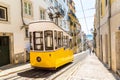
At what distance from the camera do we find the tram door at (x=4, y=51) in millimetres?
14258

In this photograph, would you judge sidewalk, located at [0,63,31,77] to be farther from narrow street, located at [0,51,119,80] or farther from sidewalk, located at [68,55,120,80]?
sidewalk, located at [68,55,120,80]

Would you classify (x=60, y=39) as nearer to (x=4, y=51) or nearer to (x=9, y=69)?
(x=9, y=69)

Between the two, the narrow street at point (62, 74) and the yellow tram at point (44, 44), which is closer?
the narrow street at point (62, 74)

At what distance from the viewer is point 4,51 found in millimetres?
14633

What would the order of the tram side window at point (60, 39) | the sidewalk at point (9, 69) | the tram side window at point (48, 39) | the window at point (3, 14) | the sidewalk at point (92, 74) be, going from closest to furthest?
the sidewalk at point (92, 74) → the sidewalk at point (9, 69) → the tram side window at point (48, 39) → the tram side window at point (60, 39) → the window at point (3, 14)

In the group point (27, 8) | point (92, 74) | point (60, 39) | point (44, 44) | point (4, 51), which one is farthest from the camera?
point (27, 8)

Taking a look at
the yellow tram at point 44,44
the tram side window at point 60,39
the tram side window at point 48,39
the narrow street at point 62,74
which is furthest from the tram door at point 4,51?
the tram side window at point 60,39

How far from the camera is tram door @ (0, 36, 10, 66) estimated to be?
46.8 ft

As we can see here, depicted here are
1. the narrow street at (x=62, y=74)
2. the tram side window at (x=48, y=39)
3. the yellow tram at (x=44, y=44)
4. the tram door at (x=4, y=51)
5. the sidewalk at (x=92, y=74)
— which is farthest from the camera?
the tram door at (x=4, y=51)

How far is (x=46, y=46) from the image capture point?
1136cm

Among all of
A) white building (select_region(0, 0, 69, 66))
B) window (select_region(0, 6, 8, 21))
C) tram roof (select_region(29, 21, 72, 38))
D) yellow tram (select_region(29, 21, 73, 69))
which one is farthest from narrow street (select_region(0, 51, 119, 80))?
window (select_region(0, 6, 8, 21))

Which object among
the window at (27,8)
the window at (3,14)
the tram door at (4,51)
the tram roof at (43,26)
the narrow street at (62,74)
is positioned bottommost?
the narrow street at (62,74)

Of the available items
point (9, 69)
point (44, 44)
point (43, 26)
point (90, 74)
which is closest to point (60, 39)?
point (44, 44)

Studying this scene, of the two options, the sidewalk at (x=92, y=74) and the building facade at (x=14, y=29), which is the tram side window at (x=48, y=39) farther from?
the building facade at (x=14, y=29)
